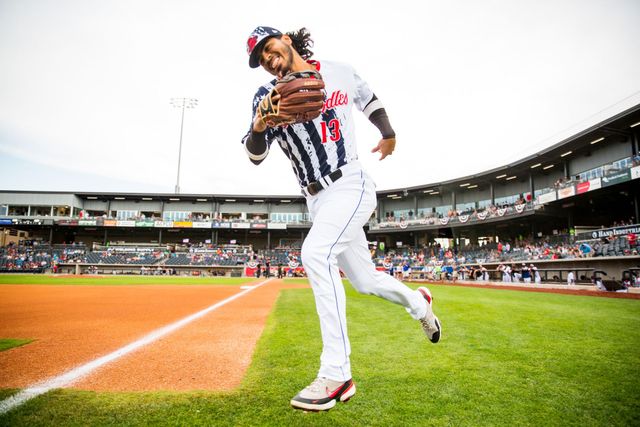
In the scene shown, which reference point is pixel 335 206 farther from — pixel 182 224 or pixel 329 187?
pixel 182 224

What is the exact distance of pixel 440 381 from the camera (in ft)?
9.27

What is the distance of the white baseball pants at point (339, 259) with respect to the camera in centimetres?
236

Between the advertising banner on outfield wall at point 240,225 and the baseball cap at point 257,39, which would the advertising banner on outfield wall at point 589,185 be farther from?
the advertising banner on outfield wall at point 240,225

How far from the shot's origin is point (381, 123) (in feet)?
10.4

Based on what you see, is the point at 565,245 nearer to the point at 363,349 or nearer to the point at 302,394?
the point at 363,349

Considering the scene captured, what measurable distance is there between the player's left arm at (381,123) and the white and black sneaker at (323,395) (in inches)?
75.4

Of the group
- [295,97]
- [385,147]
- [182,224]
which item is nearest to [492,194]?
[182,224]

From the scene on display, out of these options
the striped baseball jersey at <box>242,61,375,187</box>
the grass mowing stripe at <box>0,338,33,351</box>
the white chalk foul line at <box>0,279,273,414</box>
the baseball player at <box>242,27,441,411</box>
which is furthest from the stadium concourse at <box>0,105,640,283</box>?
the grass mowing stripe at <box>0,338,33,351</box>

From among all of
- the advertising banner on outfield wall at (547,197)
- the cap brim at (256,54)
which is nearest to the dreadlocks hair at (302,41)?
the cap brim at (256,54)

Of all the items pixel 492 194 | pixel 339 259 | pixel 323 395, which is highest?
pixel 492 194

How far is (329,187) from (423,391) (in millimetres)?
1659

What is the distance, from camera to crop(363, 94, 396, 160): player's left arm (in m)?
3.16

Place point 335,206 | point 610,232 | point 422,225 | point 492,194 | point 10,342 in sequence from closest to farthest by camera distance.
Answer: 1. point 335,206
2. point 10,342
3. point 610,232
4. point 492,194
5. point 422,225

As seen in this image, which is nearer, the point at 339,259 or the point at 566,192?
the point at 339,259
